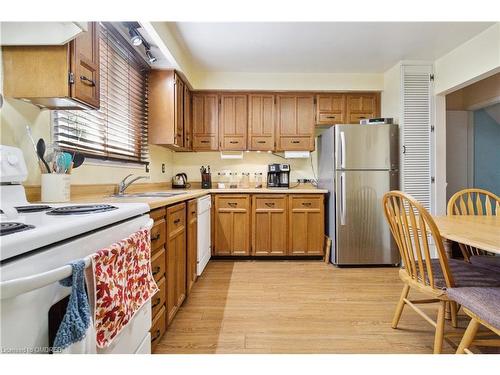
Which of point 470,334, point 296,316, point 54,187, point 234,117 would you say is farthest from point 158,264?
point 234,117

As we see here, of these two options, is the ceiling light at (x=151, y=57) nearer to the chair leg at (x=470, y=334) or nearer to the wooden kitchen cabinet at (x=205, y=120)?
the wooden kitchen cabinet at (x=205, y=120)

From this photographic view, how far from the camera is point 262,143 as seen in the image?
12.1 feet

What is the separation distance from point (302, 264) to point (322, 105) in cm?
211

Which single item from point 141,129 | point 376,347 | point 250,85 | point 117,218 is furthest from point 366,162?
point 117,218

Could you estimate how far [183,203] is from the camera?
2.09 metres

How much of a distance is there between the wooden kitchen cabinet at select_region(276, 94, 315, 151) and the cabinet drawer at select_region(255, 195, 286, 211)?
0.75m

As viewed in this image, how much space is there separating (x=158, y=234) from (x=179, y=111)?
197 cm

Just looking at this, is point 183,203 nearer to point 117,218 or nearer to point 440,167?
point 117,218

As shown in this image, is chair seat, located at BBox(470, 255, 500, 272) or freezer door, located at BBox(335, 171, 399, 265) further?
freezer door, located at BBox(335, 171, 399, 265)

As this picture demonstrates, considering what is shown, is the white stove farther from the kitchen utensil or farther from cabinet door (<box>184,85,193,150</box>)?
cabinet door (<box>184,85,193,150</box>)

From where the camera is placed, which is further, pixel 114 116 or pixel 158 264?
pixel 114 116

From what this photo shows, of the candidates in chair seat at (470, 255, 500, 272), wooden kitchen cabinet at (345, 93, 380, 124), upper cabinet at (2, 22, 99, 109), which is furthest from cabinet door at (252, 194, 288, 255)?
upper cabinet at (2, 22, 99, 109)

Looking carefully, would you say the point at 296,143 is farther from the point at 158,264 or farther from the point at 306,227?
the point at 158,264

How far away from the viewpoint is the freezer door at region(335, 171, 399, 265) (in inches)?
124
